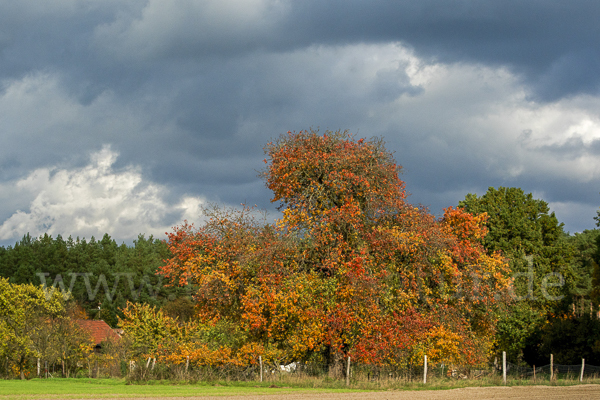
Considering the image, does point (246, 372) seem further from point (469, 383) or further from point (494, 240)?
point (494, 240)

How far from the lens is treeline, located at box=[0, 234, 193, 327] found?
75.4m

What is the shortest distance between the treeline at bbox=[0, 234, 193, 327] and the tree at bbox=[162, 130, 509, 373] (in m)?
48.8

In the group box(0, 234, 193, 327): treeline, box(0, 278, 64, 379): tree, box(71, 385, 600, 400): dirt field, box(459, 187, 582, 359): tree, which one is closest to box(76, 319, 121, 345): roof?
box(0, 234, 193, 327): treeline

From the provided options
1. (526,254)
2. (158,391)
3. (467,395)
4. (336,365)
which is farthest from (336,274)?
(526,254)

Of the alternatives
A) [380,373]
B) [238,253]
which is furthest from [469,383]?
[238,253]

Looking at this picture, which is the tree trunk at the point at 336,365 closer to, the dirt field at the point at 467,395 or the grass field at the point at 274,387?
the grass field at the point at 274,387

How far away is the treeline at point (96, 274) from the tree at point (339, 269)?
48.8m

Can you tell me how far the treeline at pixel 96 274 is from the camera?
7538cm

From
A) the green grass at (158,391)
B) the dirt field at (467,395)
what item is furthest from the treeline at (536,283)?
the green grass at (158,391)

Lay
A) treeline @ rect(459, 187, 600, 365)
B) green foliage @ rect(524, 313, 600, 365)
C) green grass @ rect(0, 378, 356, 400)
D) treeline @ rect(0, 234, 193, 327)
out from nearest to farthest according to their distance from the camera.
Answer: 1. green grass @ rect(0, 378, 356, 400)
2. green foliage @ rect(524, 313, 600, 365)
3. treeline @ rect(459, 187, 600, 365)
4. treeline @ rect(0, 234, 193, 327)

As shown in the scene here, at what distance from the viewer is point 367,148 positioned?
25266mm

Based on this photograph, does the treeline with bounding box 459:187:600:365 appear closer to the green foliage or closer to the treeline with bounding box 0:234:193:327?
the green foliage

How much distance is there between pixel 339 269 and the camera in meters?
23.0

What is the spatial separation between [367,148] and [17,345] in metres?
30.1
